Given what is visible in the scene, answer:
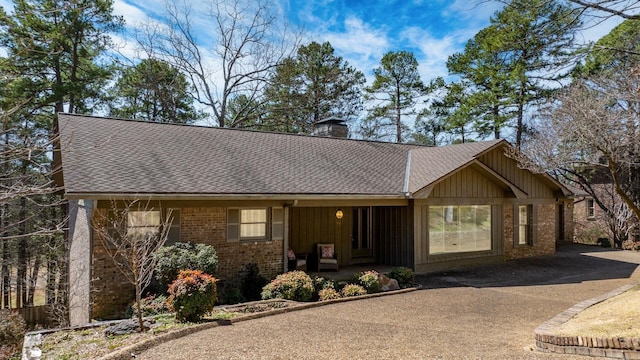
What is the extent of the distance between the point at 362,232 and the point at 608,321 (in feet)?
29.5

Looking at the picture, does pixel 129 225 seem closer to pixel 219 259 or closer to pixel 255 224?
pixel 219 259

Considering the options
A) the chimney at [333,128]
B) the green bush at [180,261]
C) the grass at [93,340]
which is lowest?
the grass at [93,340]

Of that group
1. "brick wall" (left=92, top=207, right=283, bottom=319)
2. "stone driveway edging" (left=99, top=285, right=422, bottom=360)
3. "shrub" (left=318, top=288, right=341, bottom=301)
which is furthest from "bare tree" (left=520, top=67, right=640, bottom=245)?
"brick wall" (left=92, top=207, right=283, bottom=319)

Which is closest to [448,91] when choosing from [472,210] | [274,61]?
[274,61]

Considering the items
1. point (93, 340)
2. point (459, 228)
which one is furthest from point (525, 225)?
point (93, 340)

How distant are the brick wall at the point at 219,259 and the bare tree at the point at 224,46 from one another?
47.3 feet

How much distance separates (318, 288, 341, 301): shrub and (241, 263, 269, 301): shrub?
1542 millimetres

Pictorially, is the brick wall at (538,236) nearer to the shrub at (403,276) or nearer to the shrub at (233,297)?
the shrub at (403,276)

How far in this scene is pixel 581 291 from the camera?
10.4 meters

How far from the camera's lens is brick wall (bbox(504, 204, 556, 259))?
50.3 ft

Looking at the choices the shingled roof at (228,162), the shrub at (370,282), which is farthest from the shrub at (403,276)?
the shingled roof at (228,162)

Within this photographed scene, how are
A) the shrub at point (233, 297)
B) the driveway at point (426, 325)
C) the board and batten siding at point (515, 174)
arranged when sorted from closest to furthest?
the driveway at point (426, 325) → the shrub at point (233, 297) → the board and batten siding at point (515, 174)

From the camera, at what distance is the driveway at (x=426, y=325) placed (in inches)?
230

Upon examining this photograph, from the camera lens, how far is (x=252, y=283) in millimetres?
10156
